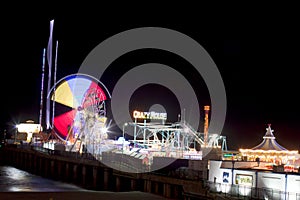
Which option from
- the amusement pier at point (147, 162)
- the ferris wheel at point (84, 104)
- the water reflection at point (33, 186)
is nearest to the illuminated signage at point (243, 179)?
the amusement pier at point (147, 162)

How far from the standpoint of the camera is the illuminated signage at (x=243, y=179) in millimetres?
24875

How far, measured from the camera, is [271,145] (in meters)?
40.7

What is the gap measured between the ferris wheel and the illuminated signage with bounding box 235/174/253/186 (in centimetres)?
3340

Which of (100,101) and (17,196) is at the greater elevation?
(100,101)

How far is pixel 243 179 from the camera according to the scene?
25.3 m

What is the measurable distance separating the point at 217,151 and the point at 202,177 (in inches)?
196

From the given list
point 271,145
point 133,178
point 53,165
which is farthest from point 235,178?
point 53,165

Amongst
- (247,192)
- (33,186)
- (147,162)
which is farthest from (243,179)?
(33,186)

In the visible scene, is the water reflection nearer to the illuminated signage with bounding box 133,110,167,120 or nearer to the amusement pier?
the amusement pier

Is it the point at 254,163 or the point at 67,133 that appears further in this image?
the point at 67,133

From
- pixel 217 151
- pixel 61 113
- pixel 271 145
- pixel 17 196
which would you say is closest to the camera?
pixel 17 196

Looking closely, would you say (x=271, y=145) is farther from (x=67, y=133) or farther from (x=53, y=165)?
(x=67, y=133)

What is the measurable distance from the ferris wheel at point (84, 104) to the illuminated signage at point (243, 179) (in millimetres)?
33403

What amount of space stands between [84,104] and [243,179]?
1530 inches
